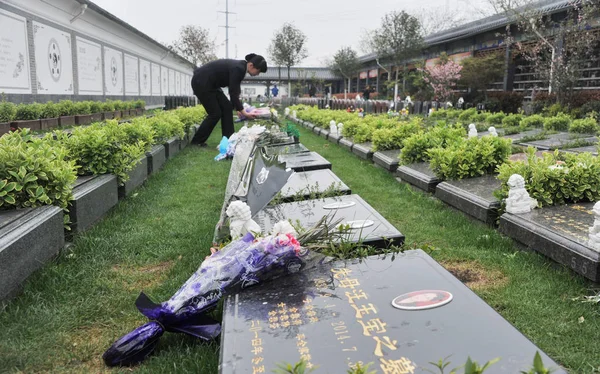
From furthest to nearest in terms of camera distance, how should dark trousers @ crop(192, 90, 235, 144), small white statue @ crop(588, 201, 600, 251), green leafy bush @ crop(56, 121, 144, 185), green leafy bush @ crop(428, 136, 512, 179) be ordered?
dark trousers @ crop(192, 90, 235, 144) < green leafy bush @ crop(428, 136, 512, 179) < green leafy bush @ crop(56, 121, 144, 185) < small white statue @ crop(588, 201, 600, 251)

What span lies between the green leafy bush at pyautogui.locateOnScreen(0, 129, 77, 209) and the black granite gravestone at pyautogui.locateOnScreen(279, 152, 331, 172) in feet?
7.43

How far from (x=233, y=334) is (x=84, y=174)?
8.97 feet

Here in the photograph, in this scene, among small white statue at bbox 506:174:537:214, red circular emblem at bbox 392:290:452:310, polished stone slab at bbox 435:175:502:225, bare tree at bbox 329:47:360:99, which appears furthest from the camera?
bare tree at bbox 329:47:360:99

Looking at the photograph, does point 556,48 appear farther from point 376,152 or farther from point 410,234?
point 410,234

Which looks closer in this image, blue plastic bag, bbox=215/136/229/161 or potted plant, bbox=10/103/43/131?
blue plastic bag, bbox=215/136/229/161

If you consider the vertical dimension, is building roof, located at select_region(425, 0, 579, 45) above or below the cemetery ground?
above

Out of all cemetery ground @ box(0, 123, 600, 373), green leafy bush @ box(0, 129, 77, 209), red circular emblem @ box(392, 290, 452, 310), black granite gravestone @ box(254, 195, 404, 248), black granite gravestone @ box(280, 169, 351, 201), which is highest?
green leafy bush @ box(0, 129, 77, 209)

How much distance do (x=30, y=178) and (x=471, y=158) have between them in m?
3.41

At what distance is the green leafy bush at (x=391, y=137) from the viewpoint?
643cm

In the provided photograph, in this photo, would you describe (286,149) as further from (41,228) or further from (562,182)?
(41,228)

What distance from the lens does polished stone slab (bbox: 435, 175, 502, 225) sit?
3.39 metres

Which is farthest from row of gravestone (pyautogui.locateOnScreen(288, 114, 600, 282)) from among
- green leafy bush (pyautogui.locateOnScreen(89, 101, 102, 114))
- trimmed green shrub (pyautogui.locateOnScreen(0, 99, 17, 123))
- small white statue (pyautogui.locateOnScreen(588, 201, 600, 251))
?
green leafy bush (pyautogui.locateOnScreen(89, 101, 102, 114))

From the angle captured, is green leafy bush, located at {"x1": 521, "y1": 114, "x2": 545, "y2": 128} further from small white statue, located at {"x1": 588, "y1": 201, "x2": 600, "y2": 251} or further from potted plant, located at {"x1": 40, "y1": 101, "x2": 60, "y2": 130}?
potted plant, located at {"x1": 40, "y1": 101, "x2": 60, "y2": 130}

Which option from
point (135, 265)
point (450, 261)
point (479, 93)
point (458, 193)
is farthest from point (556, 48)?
point (135, 265)
